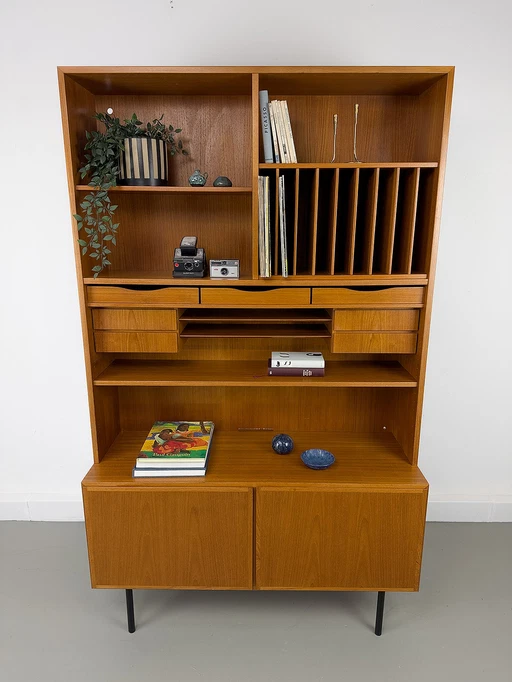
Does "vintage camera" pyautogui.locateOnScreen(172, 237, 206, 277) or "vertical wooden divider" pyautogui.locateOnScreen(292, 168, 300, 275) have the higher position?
"vertical wooden divider" pyautogui.locateOnScreen(292, 168, 300, 275)

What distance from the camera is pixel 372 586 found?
2012 millimetres

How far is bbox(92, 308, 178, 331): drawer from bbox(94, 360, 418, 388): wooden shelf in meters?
0.23

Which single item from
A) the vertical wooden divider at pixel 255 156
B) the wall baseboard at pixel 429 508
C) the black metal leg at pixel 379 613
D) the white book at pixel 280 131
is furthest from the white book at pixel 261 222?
the wall baseboard at pixel 429 508

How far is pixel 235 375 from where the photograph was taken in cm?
211

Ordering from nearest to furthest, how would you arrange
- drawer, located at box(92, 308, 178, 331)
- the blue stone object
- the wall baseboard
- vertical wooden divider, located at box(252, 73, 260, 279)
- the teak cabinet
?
vertical wooden divider, located at box(252, 73, 260, 279), the teak cabinet, drawer, located at box(92, 308, 178, 331), the blue stone object, the wall baseboard

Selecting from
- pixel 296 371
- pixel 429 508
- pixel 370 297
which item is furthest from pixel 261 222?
pixel 429 508

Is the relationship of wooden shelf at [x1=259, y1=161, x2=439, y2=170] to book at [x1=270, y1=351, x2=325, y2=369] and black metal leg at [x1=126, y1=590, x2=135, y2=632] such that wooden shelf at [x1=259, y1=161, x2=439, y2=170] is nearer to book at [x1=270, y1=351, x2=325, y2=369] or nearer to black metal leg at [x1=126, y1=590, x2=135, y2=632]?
book at [x1=270, y1=351, x2=325, y2=369]

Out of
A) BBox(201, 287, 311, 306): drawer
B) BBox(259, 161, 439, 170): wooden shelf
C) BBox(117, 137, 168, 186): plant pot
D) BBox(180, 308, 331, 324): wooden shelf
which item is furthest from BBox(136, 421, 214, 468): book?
BBox(259, 161, 439, 170): wooden shelf

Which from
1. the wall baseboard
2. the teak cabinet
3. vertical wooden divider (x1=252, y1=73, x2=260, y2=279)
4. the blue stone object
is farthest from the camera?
the wall baseboard

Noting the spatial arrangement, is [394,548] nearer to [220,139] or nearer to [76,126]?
[220,139]

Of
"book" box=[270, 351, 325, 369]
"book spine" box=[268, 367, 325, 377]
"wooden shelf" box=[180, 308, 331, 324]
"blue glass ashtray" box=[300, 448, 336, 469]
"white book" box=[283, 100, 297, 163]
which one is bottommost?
"blue glass ashtray" box=[300, 448, 336, 469]

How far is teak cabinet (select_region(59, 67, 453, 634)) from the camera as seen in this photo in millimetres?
1871

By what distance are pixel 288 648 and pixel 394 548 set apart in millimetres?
593

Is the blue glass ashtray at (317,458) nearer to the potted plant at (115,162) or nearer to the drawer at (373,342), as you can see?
the drawer at (373,342)
